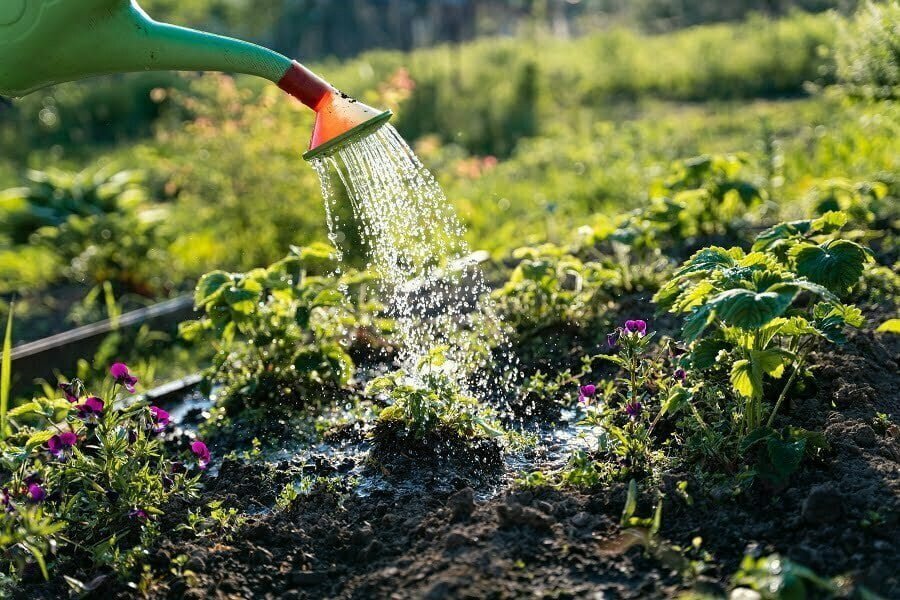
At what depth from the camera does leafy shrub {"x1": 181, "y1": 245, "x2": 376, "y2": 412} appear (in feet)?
11.2

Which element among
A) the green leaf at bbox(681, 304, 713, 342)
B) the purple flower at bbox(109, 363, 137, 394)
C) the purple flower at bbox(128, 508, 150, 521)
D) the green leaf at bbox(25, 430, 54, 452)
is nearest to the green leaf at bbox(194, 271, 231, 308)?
the purple flower at bbox(109, 363, 137, 394)

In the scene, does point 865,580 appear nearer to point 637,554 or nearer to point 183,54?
point 637,554

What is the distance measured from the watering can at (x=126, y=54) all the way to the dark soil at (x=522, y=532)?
1.04 m

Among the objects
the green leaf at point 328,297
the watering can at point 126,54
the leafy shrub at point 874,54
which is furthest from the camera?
the leafy shrub at point 874,54

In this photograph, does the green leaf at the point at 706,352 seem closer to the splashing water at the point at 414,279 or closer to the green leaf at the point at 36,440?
the splashing water at the point at 414,279

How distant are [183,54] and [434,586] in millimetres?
1517

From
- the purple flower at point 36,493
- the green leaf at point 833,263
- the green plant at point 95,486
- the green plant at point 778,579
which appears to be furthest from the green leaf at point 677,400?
the purple flower at point 36,493

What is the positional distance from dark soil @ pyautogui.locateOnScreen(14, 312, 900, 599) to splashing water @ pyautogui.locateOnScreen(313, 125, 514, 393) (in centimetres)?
59

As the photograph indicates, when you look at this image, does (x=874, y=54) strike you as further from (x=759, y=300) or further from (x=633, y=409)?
(x=759, y=300)

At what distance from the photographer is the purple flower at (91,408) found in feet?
8.72

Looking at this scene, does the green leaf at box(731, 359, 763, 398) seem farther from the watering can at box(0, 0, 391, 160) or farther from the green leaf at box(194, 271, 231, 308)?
the green leaf at box(194, 271, 231, 308)

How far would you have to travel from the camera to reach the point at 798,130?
7.93 meters

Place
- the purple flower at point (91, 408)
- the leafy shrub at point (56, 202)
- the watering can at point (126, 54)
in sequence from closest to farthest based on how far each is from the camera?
the watering can at point (126, 54) → the purple flower at point (91, 408) → the leafy shrub at point (56, 202)

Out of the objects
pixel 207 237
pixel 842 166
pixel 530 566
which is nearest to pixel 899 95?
pixel 842 166
